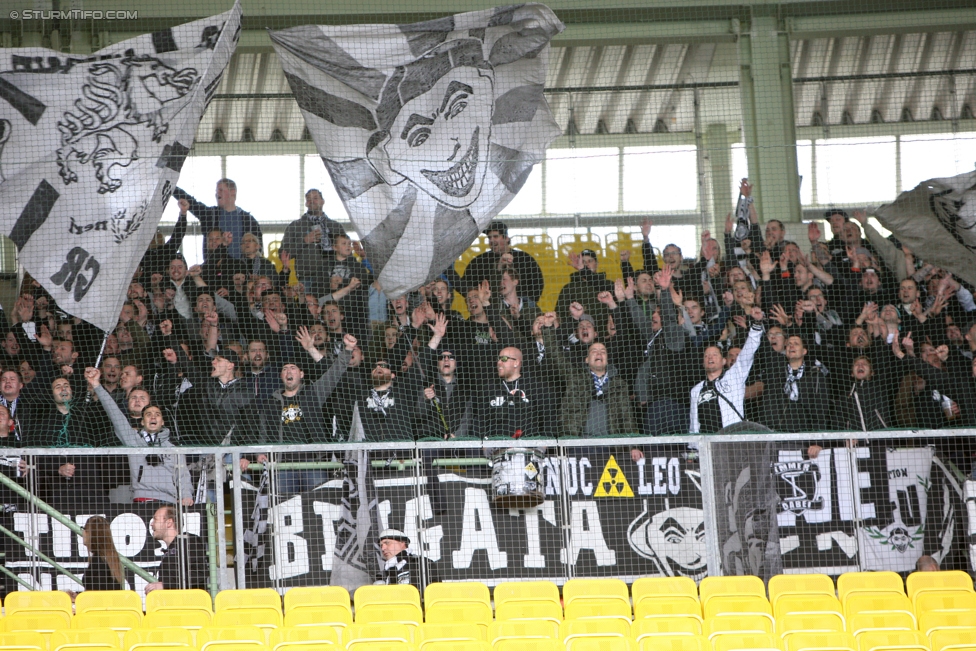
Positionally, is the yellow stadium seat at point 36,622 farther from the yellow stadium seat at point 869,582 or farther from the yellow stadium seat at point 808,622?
the yellow stadium seat at point 869,582

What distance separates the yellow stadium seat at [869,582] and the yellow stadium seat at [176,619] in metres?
3.78

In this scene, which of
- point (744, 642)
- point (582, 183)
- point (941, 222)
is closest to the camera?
point (744, 642)

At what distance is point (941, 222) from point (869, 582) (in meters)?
4.07

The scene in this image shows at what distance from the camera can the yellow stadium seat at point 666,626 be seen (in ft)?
18.4

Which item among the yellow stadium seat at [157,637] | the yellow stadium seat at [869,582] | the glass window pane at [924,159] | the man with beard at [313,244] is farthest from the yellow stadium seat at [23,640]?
the glass window pane at [924,159]

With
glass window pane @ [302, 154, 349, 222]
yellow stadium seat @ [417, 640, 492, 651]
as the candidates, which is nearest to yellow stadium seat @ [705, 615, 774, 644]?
yellow stadium seat @ [417, 640, 492, 651]

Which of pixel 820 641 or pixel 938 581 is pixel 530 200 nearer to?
pixel 938 581

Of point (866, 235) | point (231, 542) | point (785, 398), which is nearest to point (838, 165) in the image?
point (866, 235)

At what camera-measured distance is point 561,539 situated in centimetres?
773

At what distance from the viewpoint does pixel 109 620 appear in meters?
6.21

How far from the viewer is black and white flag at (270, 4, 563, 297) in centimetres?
862

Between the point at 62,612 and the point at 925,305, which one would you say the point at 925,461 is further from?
the point at 62,612

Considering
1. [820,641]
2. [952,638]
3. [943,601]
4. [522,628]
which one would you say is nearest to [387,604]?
[522,628]

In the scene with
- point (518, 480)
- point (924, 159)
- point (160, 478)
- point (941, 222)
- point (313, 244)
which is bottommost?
point (518, 480)
